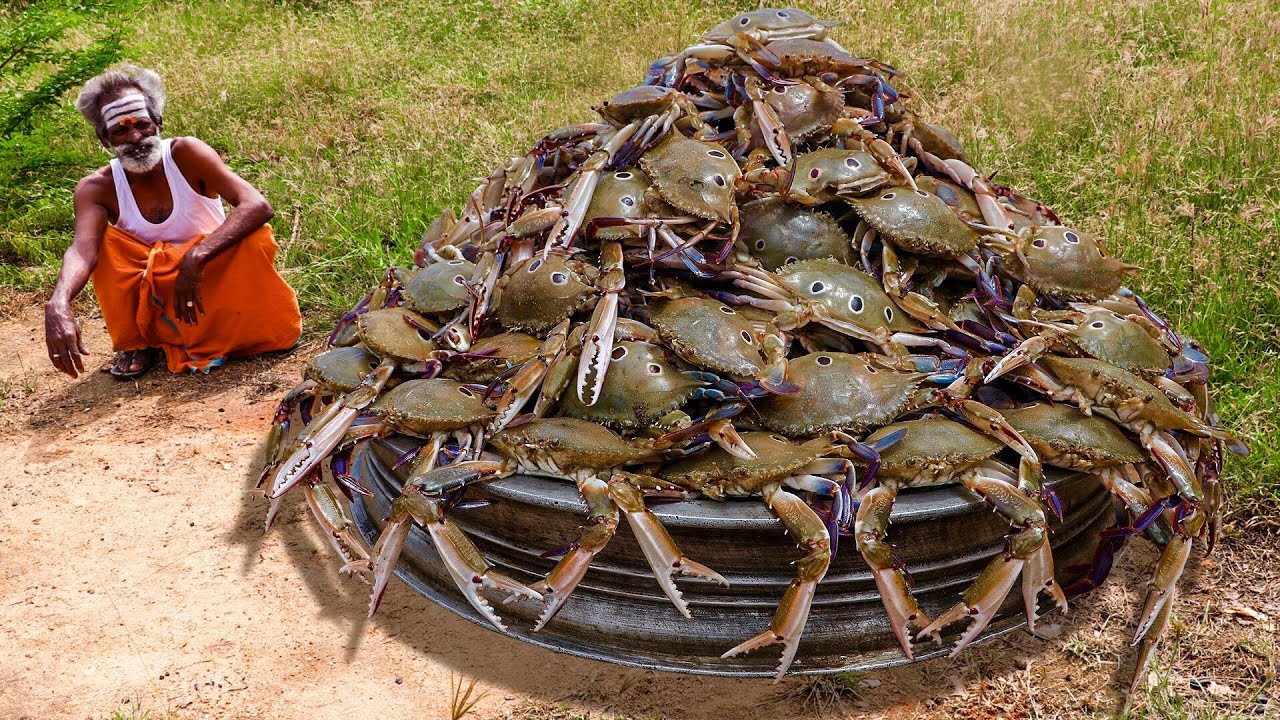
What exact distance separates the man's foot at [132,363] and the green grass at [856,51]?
0.91 metres

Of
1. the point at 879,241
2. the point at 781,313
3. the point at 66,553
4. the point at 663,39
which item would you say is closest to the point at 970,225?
the point at 879,241

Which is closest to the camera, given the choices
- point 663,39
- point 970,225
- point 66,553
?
point 970,225

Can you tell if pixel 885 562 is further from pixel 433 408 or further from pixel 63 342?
pixel 63 342

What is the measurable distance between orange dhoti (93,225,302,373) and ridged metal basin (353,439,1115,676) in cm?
282

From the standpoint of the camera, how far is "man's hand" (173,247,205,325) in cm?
546

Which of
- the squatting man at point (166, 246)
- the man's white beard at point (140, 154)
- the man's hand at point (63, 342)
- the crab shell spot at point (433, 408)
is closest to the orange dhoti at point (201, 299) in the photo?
the squatting man at point (166, 246)

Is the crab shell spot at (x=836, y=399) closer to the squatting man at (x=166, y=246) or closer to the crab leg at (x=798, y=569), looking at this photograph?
the crab leg at (x=798, y=569)

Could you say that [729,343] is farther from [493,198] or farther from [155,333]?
[155,333]

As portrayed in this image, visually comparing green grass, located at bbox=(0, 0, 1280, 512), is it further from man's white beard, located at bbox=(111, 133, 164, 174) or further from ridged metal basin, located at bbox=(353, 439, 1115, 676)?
ridged metal basin, located at bbox=(353, 439, 1115, 676)

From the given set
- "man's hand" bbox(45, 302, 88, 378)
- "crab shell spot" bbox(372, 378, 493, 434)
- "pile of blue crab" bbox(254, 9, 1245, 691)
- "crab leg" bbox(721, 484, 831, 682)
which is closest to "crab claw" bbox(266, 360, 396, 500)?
"pile of blue crab" bbox(254, 9, 1245, 691)

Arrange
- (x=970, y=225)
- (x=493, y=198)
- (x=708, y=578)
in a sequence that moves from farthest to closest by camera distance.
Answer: (x=493, y=198)
(x=970, y=225)
(x=708, y=578)

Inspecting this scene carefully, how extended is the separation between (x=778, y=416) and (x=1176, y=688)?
1510mm

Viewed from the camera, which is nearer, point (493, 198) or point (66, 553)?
point (66, 553)

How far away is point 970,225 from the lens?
152 inches
